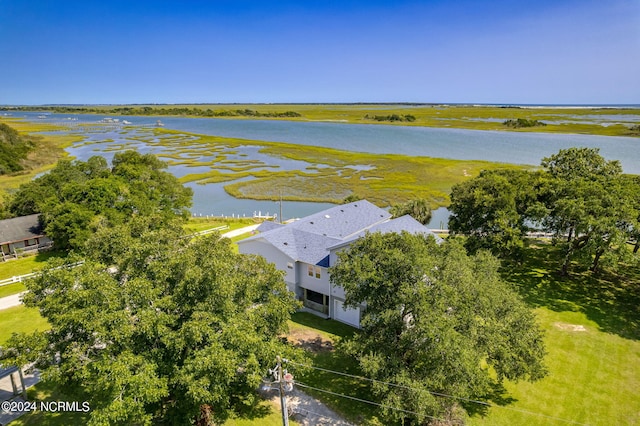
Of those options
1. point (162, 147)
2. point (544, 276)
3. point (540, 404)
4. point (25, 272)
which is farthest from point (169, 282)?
point (162, 147)

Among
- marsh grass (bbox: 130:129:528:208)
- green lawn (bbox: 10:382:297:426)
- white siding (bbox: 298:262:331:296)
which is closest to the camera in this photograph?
green lawn (bbox: 10:382:297:426)

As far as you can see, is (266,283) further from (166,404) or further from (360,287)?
(166,404)

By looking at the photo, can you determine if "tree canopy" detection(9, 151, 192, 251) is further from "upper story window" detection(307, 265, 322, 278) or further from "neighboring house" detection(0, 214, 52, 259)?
"upper story window" detection(307, 265, 322, 278)

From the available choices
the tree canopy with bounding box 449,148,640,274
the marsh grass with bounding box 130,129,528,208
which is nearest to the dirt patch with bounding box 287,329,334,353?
the tree canopy with bounding box 449,148,640,274

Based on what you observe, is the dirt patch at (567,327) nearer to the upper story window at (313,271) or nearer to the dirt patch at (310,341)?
the dirt patch at (310,341)

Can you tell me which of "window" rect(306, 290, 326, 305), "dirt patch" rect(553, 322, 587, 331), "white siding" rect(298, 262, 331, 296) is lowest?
"dirt patch" rect(553, 322, 587, 331)

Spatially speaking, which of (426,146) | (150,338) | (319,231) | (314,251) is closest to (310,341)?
(314,251)

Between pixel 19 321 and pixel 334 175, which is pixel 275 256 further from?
pixel 334 175
